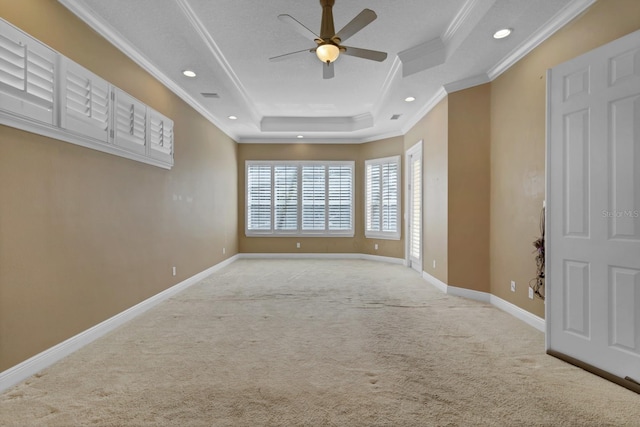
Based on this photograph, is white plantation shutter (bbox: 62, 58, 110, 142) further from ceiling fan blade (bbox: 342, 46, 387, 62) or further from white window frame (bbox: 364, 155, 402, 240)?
white window frame (bbox: 364, 155, 402, 240)

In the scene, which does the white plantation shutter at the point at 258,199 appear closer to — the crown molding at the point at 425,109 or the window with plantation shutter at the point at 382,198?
the window with plantation shutter at the point at 382,198

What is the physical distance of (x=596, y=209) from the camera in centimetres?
243

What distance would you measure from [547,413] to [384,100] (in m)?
4.78

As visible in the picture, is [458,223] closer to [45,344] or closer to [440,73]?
[440,73]

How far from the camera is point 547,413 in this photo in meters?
1.94

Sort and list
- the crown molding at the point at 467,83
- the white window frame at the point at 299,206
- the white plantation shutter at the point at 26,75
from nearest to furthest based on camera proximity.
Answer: the white plantation shutter at the point at 26,75 → the crown molding at the point at 467,83 → the white window frame at the point at 299,206

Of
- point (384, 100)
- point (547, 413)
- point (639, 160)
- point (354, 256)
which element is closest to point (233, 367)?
point (547, 413)

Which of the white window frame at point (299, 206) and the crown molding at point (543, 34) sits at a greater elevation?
the crown molding at point (543, 34)

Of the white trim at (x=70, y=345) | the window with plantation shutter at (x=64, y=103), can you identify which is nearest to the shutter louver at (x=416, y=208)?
the white trim at (x=70, y=345)

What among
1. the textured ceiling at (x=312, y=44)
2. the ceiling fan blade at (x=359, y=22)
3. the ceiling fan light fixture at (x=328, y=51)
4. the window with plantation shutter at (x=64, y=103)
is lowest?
the window with plantation shutter at (x=64, y=103)

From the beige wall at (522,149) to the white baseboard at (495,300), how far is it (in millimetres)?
66

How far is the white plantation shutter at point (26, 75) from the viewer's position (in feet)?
7.18

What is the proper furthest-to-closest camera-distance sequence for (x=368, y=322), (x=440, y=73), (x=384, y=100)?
1. (x=384, y=100)
2. (x=440, y=73)
3. (x=368, y=322)

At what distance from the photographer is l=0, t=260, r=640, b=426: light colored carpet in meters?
1.92
